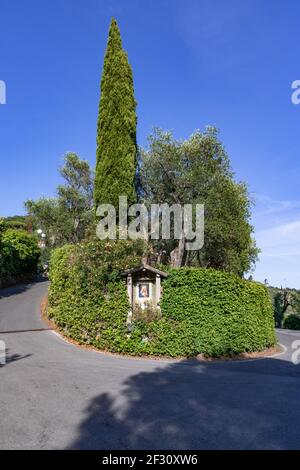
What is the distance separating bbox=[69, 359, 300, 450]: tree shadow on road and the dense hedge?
3363mm

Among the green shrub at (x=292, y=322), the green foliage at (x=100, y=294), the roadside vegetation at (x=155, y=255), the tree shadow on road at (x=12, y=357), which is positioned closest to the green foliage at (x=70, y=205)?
the roadside vegetation at (x=155, y=255)

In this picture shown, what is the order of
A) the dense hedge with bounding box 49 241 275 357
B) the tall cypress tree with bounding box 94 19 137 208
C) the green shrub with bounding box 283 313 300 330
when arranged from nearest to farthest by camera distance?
the dense hedge with bounding box 49 241 275 357 < the tall cypress tree with bounding box 94 19 137 208 < the green shrub with bounding box 283 313 300 330

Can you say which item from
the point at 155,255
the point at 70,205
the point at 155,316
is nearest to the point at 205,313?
the point at 155,316

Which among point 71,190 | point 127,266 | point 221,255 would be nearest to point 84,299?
point 127,266

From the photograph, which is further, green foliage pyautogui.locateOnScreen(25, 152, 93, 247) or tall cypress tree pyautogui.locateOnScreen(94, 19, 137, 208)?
green foliage pyautogui.locateOnScreen(25, 152, 93, 247)

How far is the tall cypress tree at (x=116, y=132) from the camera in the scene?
66.7 feet

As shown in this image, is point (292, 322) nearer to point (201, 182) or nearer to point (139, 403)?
point (201, 182)

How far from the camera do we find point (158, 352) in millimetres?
13828

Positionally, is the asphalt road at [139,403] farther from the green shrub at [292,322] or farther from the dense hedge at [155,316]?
the green shrub at [292,322]

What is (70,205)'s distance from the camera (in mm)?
34969

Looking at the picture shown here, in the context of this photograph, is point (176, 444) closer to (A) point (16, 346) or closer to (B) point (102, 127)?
(A) point (16, 346)

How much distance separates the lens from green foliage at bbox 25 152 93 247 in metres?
34.0

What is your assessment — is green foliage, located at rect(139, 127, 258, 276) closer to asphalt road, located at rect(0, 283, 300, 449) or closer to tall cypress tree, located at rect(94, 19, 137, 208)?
A: tall cypress tree, located at rect(94, 19, 137, 208)

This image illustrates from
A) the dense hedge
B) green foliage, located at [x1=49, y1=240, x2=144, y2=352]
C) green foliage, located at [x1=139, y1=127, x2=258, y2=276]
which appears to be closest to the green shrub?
green foliage, located at [x1=139, y1=127, x2=258, y2=276]
